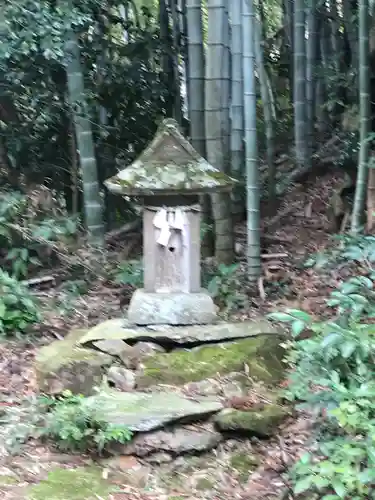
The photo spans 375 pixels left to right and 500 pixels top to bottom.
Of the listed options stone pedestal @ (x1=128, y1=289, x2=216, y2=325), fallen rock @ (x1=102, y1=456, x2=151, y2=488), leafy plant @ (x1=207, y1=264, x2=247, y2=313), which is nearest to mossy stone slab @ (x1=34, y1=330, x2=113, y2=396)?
stone pedestal @ (x1=128, y1=289, x2=216, y2=325)

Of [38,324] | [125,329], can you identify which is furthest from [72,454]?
[38,324]

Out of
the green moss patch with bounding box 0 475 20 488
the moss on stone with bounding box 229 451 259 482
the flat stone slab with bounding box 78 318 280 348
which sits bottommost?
the moss on stone with bounding box 229 451 259 482

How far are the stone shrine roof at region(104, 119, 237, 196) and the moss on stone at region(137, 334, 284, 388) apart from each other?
0.96 m

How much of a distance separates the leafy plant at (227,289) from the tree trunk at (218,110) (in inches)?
11.4

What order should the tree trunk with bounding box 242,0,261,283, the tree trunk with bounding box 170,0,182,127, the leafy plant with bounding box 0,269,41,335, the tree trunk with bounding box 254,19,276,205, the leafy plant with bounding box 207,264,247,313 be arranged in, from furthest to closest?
1. the tree trunk with bounding box 170,0,182,127
2. the tree trunk with bounding box 254,19,276,205
3. the leafy plant with bounding box 207,264,247,313
4. the tree trunk with bounding box 242,0,261,283
5. the leafy plant with bounding box 0,269,41,335

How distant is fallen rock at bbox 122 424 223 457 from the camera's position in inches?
121

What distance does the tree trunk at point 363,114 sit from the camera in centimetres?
495

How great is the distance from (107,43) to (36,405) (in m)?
3.98

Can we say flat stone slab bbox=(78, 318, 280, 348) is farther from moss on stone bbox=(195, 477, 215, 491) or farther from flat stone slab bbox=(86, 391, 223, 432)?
moss on stone bbox=(195, 477, 215, 491)

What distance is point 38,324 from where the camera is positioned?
187 inches

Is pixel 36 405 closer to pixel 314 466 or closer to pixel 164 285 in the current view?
pixel 164 285

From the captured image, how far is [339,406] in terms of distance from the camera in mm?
2672

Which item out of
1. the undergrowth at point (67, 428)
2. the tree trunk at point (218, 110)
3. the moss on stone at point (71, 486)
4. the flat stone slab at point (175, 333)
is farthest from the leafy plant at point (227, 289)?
the moss on stone at point (71, 486)

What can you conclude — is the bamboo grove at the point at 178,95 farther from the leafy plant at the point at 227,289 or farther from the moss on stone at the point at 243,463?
the moss on stone at the point at 243,463
